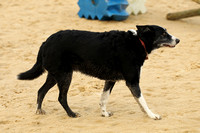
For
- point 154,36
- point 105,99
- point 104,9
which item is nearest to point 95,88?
point 105,99

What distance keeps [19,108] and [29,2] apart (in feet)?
31.9

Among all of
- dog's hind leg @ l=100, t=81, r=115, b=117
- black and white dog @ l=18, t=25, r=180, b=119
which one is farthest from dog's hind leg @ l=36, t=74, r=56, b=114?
dog's hind leg @ l=100, t=81, r=115, b=117

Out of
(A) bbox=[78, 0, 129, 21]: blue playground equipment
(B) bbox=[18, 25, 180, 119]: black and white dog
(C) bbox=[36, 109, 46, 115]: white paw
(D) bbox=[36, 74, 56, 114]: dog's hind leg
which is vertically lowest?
(A) bbox=[78, 0, 129, 21]: blue playground equipment

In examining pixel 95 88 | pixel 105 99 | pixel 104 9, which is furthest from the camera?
pixel 104 9

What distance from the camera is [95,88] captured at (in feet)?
23.9

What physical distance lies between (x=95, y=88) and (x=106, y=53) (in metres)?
2.03

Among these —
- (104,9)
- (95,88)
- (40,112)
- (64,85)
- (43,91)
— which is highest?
(64,85)

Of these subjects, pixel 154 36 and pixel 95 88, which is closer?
pixel 154 36

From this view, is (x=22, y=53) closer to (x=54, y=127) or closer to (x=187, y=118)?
(x=54, y=127)

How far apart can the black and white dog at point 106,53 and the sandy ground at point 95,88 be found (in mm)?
522

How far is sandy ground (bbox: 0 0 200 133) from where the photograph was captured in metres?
5.17

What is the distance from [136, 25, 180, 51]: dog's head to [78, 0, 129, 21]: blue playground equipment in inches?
269

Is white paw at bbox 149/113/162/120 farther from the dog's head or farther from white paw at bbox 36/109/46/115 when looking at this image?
white paw at bbox 36/109/46/115

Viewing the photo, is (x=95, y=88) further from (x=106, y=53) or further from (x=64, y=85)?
(x=106, y=53)
